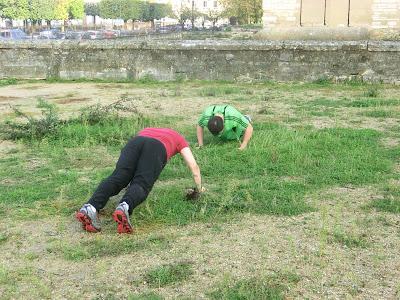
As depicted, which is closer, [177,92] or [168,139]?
[168,139]

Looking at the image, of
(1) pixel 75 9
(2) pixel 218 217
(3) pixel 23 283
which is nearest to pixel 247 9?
(1) pixel 75 9

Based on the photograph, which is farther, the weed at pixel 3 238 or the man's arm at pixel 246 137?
the man's arm at pixel 246 137

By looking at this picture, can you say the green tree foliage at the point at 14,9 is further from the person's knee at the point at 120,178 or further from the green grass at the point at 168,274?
the green grass at the point at 168,274

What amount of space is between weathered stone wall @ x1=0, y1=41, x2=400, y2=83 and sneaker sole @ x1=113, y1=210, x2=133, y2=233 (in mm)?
10017

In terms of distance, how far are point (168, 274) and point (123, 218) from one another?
2.60ft

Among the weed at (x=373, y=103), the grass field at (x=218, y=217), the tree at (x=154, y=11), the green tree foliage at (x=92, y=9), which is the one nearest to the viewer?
the grass field at (x=218, y=217)

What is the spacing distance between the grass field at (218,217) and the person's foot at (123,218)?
3.4 inches

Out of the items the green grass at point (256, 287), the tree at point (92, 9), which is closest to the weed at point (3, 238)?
the green grass at point (256, 287)

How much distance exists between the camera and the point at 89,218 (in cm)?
455

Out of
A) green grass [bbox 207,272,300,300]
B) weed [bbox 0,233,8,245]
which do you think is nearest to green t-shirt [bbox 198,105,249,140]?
weed [bbox 0,233,8,245]

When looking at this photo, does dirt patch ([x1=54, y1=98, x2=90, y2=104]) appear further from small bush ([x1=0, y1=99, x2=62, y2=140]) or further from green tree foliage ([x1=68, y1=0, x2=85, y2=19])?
green tree foliage ([x1=68, y1=0, x2=85, y2=19])

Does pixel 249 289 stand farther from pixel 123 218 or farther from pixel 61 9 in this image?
pixel 61 9

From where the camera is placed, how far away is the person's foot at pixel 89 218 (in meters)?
4.55

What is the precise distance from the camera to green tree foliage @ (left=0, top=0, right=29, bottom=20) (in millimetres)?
60556
